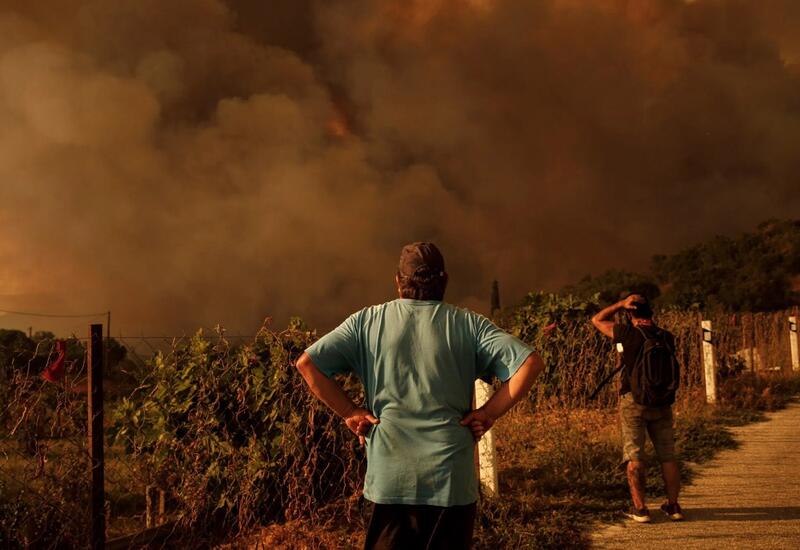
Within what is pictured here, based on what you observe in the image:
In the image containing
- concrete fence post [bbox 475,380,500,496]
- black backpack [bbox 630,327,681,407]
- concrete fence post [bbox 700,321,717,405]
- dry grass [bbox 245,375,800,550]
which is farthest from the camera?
concrete fence post [bbox 700,321,717,405]

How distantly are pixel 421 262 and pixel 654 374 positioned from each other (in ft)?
11.6

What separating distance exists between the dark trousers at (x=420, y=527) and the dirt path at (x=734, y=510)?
314cm

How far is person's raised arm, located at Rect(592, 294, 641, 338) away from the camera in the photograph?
6500 millimetres

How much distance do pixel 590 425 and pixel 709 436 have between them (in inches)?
67.8

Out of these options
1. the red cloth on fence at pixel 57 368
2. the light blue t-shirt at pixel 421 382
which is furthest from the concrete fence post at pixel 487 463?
the light blue t-shirt at pixel 421 382

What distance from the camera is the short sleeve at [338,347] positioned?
3.46m

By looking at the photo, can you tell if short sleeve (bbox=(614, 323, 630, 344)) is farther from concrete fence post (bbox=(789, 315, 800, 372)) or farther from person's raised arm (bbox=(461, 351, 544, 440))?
concrete fence post (bbox=(789, 315, 800, 372))

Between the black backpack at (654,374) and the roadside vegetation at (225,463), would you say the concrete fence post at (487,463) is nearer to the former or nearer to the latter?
the roadside vegetation at (225,463)

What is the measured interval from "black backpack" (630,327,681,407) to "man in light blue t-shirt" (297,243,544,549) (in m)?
3.20

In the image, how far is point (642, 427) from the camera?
21.4 ft

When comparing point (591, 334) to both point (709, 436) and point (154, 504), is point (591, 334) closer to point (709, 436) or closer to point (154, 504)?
point (709, 436)

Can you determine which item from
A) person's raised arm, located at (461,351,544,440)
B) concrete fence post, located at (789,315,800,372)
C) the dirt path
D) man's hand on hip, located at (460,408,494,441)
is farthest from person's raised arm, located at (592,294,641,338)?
concrete fence post, located at (789,315,800,372)

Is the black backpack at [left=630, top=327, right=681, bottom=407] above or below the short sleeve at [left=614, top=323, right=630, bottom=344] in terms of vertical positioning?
below

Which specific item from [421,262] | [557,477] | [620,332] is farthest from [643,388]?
[421,262]
